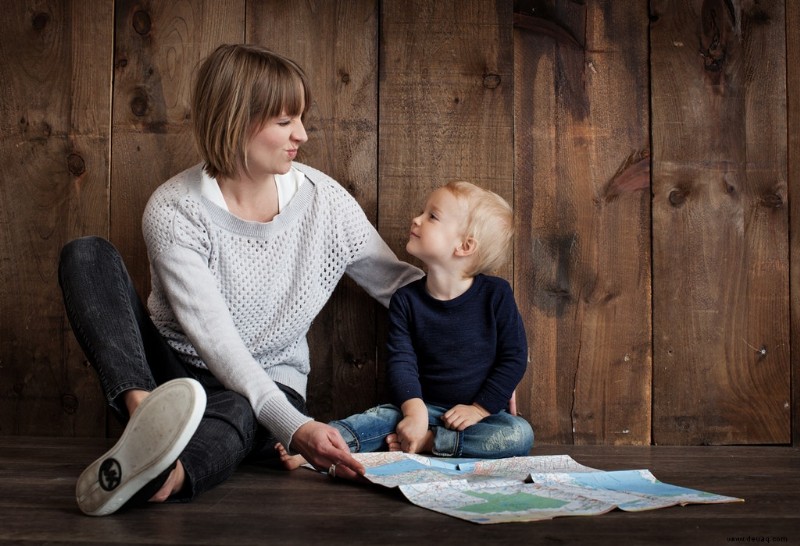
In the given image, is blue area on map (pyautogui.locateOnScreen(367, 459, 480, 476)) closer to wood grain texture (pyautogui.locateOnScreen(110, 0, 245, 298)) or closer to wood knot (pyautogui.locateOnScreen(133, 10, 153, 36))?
wood grain texture (pyautogui.locateOnScreen(110, 0, 245, 298))

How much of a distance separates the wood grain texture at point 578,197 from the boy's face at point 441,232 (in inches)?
8.1

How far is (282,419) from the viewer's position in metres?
1.22

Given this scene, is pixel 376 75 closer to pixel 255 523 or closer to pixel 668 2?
pixel 668 2

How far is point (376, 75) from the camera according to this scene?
174 centimetres

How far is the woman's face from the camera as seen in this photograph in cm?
146

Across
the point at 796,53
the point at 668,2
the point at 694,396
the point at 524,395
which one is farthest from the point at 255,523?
the point at 796,53

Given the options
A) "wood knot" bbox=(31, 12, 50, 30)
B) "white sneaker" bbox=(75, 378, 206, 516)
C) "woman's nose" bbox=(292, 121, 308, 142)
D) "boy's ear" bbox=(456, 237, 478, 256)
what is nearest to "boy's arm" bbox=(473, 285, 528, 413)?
"boy's ear" bbox=(456, 237, 478, 256)

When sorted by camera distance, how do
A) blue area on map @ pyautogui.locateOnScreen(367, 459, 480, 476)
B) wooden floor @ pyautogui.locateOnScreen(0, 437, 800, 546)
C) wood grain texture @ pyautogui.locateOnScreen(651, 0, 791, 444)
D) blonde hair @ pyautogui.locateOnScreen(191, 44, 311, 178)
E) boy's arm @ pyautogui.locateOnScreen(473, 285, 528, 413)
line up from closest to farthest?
wooden floor @ pyautogui.locateOnScreen(0, 437, 800, 546) < blue area on map @ pyautogui.locateOnScreen(367, 459, 480, 476) < blonde hair @ pyautogui.locateOnScreen(191, 44, 311, 178) < boy's arm @ pyautogui.locateOnScreen(473, 285, 528, 413) < wood grain texture @ pyautogui.locateOnScreen(651, 0, 791, 444)

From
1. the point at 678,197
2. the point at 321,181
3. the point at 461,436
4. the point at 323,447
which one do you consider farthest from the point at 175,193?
the point at 678,197

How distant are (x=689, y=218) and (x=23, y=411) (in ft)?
5.12

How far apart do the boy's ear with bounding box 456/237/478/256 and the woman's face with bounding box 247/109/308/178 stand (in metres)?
0.39

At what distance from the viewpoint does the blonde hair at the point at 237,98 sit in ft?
4.74

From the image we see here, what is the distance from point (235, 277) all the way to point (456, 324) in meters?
0.46

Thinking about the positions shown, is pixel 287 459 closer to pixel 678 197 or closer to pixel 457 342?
pixel 457 342
